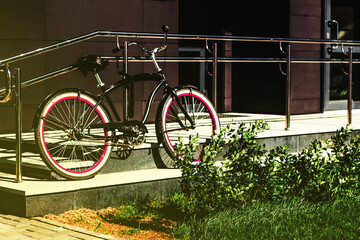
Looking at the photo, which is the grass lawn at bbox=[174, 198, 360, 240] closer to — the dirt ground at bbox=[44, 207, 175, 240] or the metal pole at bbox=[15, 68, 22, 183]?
the dirt ground at bbox=[44, 207, 175, 240]

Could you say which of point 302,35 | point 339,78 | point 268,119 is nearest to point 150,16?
point 268,119

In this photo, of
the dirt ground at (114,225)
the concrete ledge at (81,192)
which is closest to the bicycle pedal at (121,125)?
the concrete ledge at (81,192)

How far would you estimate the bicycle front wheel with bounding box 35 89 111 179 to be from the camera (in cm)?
619

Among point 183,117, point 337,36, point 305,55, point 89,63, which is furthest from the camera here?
point 337,36

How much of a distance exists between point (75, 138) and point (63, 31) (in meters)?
3.07

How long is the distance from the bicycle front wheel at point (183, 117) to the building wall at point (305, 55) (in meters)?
4.22

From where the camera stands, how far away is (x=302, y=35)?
11.6m

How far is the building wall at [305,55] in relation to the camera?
1155 cm

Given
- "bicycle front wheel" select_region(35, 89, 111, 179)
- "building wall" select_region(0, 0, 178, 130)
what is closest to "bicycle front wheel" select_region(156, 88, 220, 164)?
"bicycle front wheel" select_region(35, 89, 111, 179)

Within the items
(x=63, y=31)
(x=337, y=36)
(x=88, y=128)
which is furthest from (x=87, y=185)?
(x=337, y=36)

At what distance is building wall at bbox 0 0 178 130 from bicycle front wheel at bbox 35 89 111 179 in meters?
2.24

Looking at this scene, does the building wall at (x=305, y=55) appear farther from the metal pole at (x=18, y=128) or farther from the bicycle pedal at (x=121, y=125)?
the metal pole at (x=18, y=128)

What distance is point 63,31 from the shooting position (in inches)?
356

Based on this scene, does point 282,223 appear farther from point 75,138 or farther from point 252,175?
point 75,138
